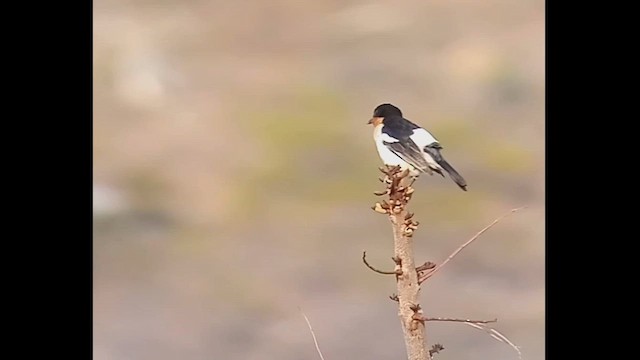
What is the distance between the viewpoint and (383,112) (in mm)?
1188

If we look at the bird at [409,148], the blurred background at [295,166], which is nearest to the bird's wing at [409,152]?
the bird at [409,148]

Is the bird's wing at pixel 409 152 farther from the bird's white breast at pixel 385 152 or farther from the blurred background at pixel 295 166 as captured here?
the blurred background at pixel 295 166

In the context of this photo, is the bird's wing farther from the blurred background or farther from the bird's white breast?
the blurred background

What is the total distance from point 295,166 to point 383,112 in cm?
18

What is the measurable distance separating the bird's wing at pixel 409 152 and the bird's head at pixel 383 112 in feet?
0.20

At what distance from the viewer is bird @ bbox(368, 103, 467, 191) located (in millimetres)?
1113

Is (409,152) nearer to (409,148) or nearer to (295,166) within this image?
(409,148)

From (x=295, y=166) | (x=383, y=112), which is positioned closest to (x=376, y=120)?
(x=383, y=112)

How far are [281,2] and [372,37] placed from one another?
169mm

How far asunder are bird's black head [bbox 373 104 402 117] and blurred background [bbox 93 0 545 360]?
0.07 meters

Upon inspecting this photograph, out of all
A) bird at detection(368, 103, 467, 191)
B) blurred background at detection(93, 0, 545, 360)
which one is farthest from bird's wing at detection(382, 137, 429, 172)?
blurred background at detection(93, 0, 545, 360)

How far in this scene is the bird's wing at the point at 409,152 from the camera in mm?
1110
